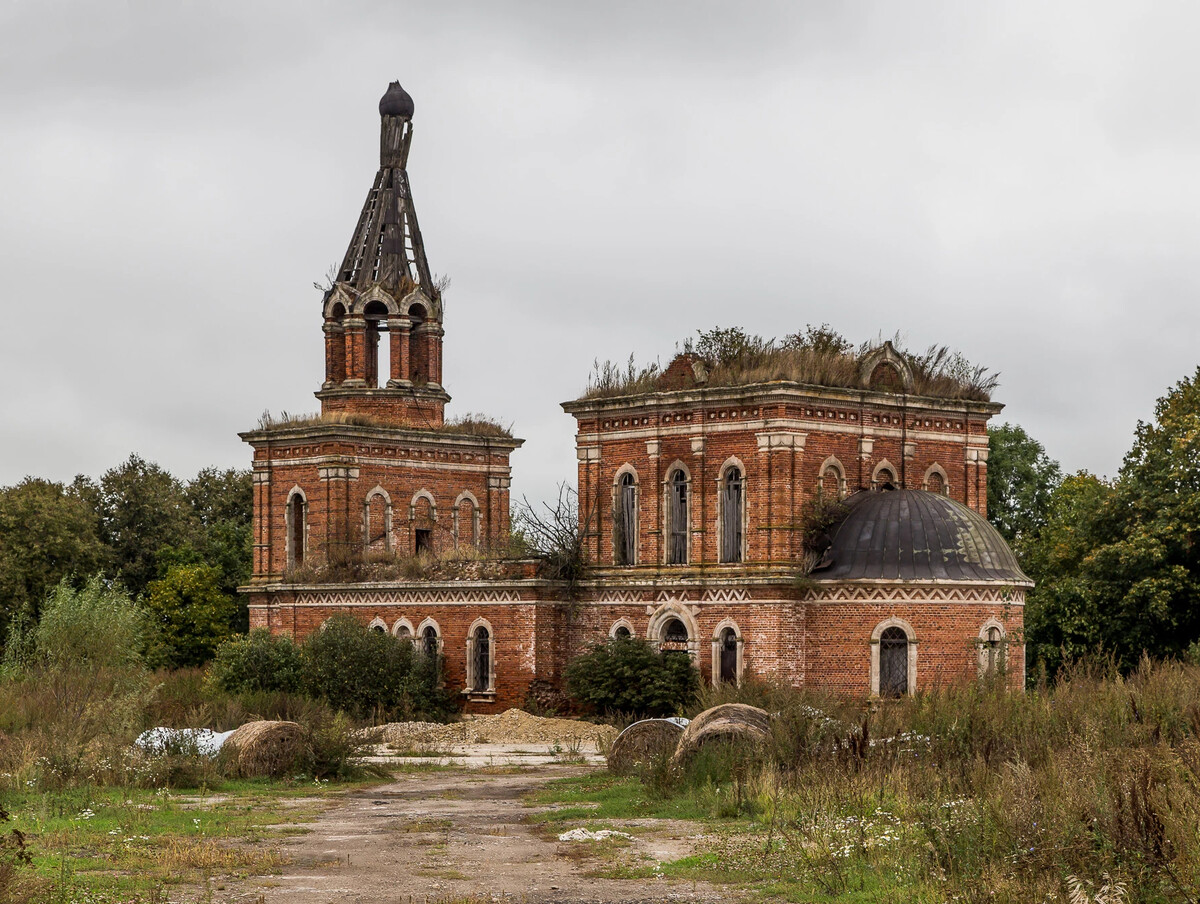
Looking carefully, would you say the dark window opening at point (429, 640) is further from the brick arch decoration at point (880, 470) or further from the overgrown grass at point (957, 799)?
the overgrown grass at point (957, 799)

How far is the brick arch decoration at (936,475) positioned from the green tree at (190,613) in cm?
2755

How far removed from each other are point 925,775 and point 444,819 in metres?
6.33

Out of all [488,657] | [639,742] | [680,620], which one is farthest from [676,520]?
[639,742]

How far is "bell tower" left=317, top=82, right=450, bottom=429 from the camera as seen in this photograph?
50.2 metres

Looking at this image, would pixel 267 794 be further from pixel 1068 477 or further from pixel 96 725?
pixel 1068 477

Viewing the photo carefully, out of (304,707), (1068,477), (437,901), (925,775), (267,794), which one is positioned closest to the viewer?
(437,901)

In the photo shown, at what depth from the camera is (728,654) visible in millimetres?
38656

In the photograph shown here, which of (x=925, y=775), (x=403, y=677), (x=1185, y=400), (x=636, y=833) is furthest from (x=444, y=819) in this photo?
(x=1185, y=400)

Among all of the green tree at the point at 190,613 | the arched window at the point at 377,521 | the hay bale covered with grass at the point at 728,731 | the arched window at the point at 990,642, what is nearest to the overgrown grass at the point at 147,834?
the hay bale covered with grass at the point at 728,731

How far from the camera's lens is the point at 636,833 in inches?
817

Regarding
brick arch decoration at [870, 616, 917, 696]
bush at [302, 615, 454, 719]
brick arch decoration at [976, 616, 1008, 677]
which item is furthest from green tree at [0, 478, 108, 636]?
brick arch decoration at [976, 616, 1008, 677]

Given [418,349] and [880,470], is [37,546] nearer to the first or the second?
[418,349]

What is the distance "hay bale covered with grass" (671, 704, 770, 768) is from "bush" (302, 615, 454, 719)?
16020mm

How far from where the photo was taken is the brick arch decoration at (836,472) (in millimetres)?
38875
